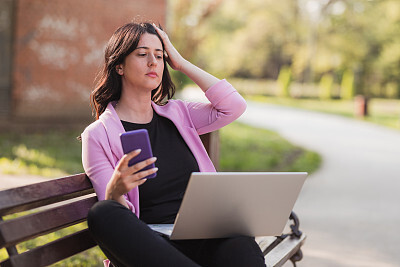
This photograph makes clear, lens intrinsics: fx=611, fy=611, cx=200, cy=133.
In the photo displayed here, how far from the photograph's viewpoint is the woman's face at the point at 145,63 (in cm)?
267

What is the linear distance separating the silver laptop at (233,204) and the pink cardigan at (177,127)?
0.28 metres

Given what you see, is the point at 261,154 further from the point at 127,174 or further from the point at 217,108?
the point at 127,174

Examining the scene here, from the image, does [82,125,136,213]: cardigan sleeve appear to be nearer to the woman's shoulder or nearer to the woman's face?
the woman's shoulder

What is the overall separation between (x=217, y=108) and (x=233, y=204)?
833mm

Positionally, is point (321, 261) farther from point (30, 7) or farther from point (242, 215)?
point (30, 7)

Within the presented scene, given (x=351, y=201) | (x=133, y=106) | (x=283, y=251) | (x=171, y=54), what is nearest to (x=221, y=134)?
(x=351, y=201)

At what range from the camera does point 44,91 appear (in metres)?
11.5

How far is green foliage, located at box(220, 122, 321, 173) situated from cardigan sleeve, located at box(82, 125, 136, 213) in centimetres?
630

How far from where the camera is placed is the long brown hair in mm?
2664

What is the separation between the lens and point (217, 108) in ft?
9.95

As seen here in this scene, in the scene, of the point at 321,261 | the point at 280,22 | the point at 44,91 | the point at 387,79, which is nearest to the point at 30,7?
the point at 44,91

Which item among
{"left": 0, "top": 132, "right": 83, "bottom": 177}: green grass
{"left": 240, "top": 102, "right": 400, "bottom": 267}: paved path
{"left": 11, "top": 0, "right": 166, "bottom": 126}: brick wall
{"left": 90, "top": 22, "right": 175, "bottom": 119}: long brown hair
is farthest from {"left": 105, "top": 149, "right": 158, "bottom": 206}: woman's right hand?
{"left": 11, "top": 0, "right": 166, "bottom": 126}: brick wall

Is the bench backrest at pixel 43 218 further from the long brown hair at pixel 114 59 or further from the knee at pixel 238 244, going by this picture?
the knee at pixel 238 244

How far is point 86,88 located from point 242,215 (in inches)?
388
